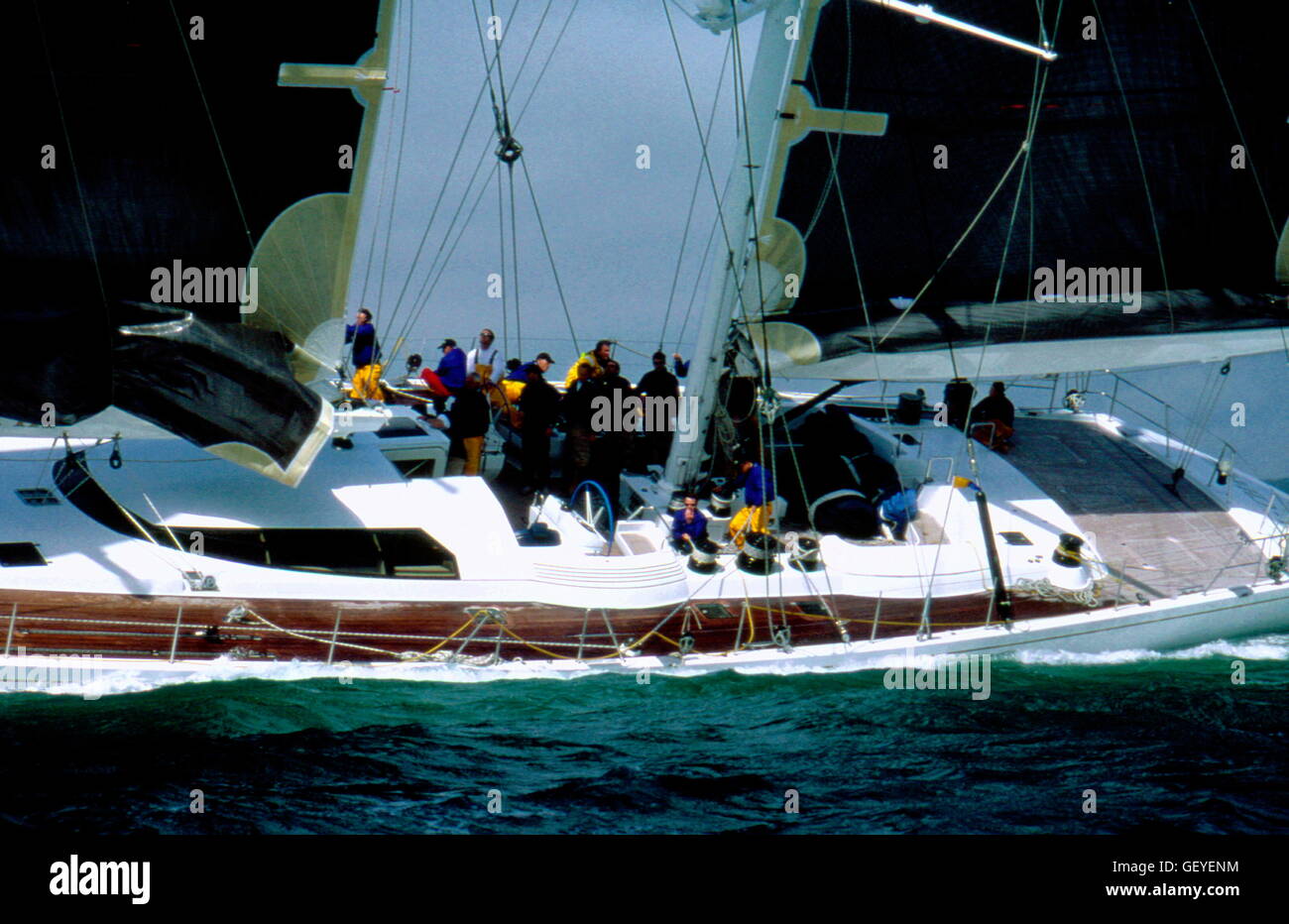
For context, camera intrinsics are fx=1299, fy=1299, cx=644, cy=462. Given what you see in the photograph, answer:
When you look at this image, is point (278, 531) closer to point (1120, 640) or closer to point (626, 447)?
point (626, 447)

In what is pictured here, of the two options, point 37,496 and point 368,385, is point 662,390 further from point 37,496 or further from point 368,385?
point 37,496

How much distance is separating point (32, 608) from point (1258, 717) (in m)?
8.86

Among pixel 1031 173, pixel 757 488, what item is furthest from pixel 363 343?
pixel 1031 173

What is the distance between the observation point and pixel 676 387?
41.0 feet

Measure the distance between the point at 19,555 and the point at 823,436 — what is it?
7.03m

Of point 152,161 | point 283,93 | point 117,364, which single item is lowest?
point 117,364

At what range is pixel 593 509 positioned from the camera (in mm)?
11391

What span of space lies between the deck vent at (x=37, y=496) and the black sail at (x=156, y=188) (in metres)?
1.06

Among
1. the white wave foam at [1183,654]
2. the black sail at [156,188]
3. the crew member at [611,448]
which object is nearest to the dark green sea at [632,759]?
the white wave foam at [1183,654]

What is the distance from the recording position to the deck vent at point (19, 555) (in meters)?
8.95

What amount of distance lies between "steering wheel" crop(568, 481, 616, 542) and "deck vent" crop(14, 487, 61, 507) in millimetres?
4036

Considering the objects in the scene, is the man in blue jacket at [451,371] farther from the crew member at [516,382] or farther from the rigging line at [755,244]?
the rigging line at [755,244]

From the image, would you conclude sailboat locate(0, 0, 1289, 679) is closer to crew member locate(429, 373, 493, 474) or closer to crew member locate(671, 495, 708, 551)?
crew member locate(671, 495, 708, 551)
